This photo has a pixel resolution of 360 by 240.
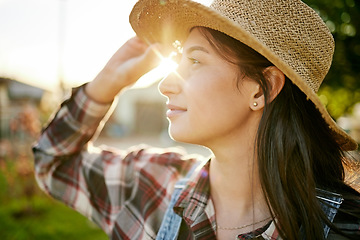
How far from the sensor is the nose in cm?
185

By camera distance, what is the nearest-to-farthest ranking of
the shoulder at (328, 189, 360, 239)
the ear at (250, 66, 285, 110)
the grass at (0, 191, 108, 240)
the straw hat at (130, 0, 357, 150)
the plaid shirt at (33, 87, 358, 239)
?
the straw hat at (130, 0, 357, 150)
the shoulder at (328, 189, 360, 239)
the ear at (250, 66, 285, 110)
the plaid shirt at (33, 87, 358, 239)
the grass at (0, 191, 108, 240)

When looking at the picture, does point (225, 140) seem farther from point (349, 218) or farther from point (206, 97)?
point (349, 218)

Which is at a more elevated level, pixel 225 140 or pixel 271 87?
pixel 271 87

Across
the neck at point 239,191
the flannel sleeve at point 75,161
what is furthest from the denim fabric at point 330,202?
the flannel sleeve at point 75,161

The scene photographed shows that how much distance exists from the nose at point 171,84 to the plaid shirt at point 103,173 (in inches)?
21.6

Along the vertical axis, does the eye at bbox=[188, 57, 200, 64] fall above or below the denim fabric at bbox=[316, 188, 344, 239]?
above

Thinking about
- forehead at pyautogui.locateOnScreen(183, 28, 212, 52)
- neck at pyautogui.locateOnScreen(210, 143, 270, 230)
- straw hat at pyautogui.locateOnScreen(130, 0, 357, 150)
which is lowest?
neck at pyautogui.locateOnScreen(210, 143, 270, 230)

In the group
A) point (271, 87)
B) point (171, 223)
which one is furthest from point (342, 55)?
point (171, 223)

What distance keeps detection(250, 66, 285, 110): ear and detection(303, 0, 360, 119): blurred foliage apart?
0.75 metres

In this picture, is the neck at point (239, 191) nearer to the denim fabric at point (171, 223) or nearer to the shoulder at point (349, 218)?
the denim fabric at point (171, 223)

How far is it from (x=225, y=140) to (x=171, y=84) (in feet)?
1.40

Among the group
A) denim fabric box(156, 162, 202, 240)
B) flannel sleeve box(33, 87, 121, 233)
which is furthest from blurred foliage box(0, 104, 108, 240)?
denim fabric box(156, 162, 202, 240)

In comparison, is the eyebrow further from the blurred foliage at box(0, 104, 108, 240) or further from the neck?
the blurred foliage at box(0, 104, 108, 240)

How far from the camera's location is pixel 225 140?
6.20 ft
